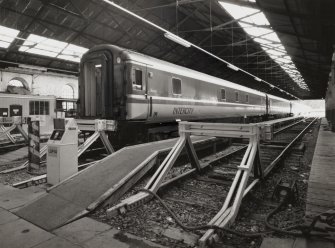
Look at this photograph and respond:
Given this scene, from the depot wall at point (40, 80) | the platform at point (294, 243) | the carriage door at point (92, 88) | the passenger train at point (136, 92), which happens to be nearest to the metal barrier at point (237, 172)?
the platform at point (294, 243)

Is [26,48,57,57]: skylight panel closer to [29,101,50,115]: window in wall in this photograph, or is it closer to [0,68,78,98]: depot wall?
[0,68,78,98]: depot wall

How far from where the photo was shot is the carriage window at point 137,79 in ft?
27.0

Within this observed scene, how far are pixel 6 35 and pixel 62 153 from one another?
13143mm

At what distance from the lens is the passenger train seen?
810cm

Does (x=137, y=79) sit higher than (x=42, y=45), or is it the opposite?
(x=42, y=45)

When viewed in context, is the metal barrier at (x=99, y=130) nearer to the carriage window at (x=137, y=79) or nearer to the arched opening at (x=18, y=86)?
the carriage window at (x=137, y=79)

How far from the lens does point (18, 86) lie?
2000 cm

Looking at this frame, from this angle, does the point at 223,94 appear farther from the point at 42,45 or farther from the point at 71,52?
the point at 42,45

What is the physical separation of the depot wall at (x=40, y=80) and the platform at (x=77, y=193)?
56.7 feet

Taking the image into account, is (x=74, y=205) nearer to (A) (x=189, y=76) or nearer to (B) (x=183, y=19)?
(A) (x=189, y=76)

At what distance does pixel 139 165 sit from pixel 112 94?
3.69m

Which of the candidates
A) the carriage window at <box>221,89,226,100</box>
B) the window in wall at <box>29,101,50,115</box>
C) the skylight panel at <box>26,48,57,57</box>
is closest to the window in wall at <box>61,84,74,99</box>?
the skylight panel at <box>26,48,57,57</box>

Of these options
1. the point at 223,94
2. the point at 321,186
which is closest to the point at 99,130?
the point at 321,186

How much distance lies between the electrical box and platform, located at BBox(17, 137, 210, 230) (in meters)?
0.42
